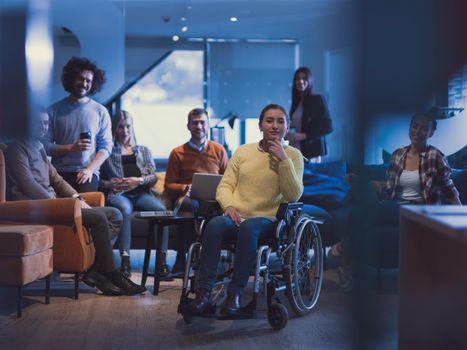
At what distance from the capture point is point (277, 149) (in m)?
2.49

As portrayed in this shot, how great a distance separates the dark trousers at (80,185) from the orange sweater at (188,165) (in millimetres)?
397

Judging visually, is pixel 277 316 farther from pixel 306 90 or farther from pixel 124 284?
pixel 306 90

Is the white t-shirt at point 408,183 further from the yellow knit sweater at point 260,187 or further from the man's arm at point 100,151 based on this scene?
the man's arm at point 100,151

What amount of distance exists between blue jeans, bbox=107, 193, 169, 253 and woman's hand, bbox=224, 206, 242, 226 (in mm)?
886

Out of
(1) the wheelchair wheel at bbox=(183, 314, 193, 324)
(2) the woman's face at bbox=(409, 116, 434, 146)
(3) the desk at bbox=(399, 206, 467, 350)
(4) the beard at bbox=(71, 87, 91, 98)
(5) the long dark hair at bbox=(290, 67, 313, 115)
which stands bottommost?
(1) the wheelchair wheel at bbox=(183, 314, 193, 324)

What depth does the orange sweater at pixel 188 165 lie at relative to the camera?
11.3 ft

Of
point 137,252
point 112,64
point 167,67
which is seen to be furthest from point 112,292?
point 167,67

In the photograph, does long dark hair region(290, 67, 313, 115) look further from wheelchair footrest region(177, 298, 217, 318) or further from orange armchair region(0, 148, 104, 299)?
wheelchair footrest region(177, 298, 217, 318)

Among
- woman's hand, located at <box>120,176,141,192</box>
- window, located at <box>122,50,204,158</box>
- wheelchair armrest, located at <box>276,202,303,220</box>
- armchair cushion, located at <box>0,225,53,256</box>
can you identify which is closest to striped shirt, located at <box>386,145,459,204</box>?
wheelchair armrest, located at <box>276,202,303,220</box>

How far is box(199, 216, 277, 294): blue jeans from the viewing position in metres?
2.34

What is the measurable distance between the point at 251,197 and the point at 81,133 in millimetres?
596

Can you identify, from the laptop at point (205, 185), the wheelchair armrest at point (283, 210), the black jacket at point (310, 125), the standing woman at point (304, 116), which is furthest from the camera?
the standing woman at point (304, 116)

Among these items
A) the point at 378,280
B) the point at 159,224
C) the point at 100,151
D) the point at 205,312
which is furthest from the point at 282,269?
the point at 378,280

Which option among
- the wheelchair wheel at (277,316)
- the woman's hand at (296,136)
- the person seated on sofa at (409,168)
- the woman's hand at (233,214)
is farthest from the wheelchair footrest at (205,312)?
the woman's hand at (296,136)
